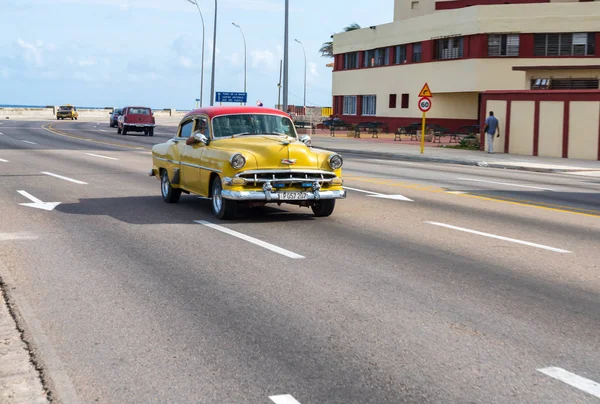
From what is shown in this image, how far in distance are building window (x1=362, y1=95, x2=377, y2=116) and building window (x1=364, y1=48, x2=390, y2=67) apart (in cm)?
234

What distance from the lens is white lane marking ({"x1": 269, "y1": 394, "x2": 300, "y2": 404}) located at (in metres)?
5.05

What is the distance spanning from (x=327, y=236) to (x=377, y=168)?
48.7 feet

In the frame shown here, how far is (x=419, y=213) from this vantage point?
14023 mm

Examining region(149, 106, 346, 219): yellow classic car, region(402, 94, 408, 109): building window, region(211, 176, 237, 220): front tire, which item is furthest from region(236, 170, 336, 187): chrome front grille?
region(402, 94, 408, 109): building window

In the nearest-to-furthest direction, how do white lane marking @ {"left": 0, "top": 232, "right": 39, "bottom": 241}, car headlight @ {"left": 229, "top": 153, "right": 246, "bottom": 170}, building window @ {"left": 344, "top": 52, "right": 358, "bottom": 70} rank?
white lane marking @ {"left": 0, "top": 232, "right": 39, "bottom": 241}
car headlight @ {"left": 229, "top": 153, "right": 246, "bottom": 170}
building window @ {"left": 344, "top": 52, "right": 358, "bottom": 70}

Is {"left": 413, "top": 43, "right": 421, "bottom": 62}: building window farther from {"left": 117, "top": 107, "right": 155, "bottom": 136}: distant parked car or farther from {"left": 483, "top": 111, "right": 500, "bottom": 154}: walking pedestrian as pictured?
{"left": 483, "top": 111, "right": 500, "bottom": 154}: walking pedestrian

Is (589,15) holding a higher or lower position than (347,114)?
higher

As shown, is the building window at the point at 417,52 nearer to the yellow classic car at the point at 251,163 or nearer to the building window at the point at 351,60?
the building window at the point at 351,60

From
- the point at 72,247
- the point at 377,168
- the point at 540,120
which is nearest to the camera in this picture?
the point at 72,247

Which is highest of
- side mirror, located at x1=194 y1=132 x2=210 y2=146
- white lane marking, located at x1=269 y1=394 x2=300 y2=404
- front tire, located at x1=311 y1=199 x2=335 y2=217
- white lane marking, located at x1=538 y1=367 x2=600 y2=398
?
side mirror, located at x1=194 y1=132 x2=210 y2=146

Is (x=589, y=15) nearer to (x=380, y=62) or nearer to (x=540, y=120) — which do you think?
(x=540, y=120)

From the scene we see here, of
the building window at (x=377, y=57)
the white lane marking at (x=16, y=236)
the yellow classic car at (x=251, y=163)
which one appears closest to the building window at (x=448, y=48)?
the building window at (x=377, y=57)

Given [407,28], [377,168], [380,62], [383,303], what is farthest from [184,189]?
[380,62]

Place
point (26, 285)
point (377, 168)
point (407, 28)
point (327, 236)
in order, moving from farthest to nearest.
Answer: point (407, 28) → point (377, 168) → point (327, 236) → point (26, 285)
